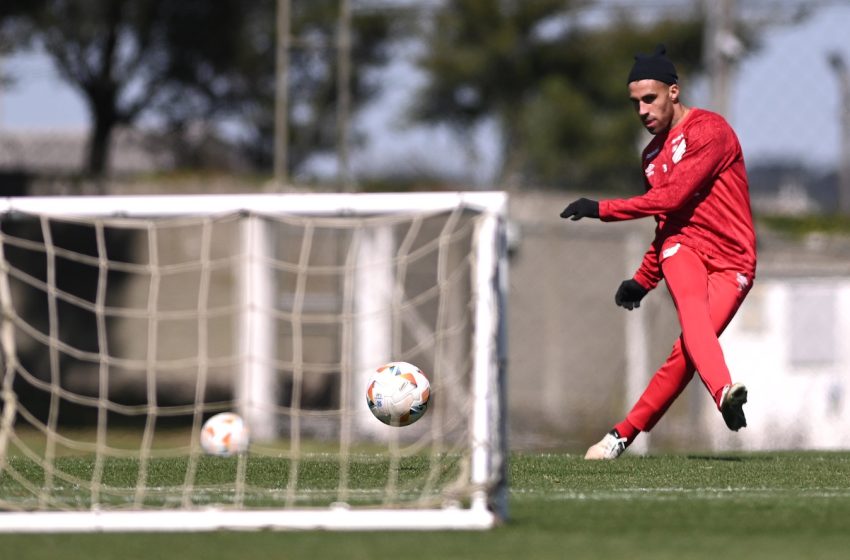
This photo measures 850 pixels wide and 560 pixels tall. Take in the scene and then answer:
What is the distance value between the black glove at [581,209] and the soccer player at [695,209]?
0.47m

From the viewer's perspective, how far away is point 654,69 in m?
6.88

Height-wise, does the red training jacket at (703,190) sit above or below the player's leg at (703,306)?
above

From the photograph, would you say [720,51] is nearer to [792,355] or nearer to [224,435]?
[792,355]

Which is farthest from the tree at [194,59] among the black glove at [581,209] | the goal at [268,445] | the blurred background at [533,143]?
the black glove at [581,209]

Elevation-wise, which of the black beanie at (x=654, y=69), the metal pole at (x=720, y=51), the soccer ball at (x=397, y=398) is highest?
the metal pole at (x=720, y=51)

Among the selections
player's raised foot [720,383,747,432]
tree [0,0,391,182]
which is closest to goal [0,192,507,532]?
player's raised foot [720,383,747,432]

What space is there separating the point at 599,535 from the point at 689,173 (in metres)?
2.40

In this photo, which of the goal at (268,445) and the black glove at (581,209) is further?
the black glove at (581,209)

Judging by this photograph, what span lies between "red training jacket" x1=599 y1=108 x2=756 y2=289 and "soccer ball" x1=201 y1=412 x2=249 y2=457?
3.57 meters

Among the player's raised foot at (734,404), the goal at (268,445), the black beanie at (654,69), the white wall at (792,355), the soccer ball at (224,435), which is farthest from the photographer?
the white wall at (792,355)

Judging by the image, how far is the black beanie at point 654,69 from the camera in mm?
6875

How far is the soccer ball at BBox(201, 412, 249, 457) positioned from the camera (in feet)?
31.3


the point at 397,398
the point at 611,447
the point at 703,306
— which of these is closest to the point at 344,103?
the point at 397,398

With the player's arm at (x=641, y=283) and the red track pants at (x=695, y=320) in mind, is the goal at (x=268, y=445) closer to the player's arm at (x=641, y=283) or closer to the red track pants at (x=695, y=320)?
the player's arm at (x=641, y=283)
